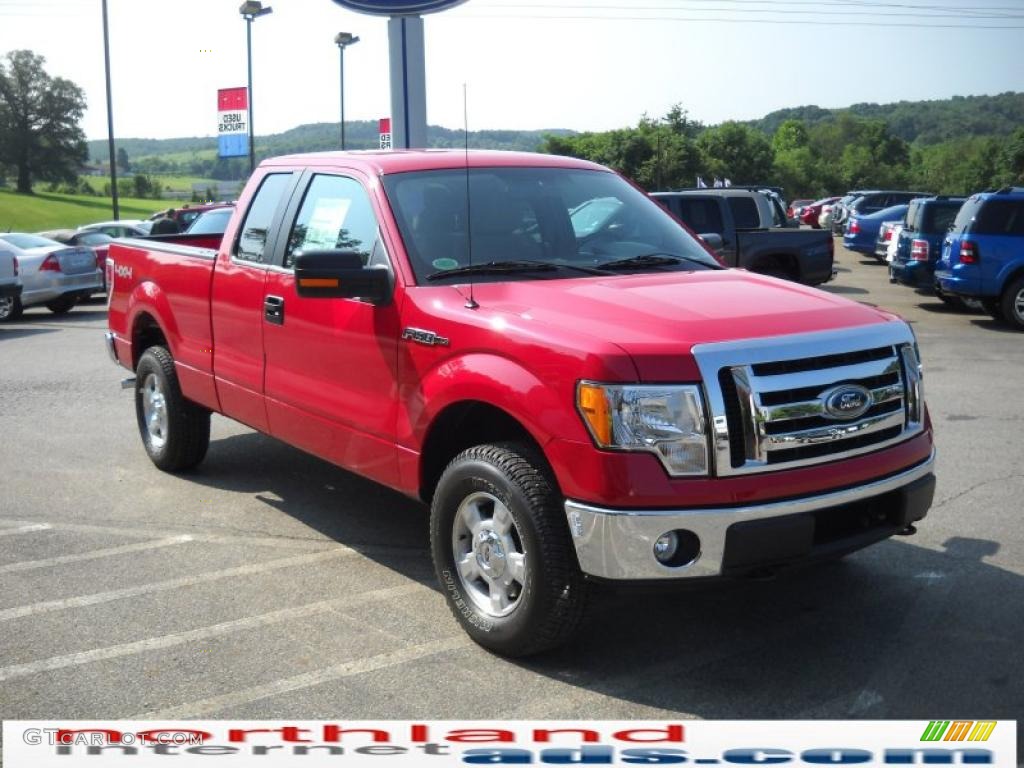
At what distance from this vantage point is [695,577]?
13.0 feet

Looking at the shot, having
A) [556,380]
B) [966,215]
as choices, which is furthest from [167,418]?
[966,215]

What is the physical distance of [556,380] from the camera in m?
4.07

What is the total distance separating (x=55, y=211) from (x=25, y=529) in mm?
87801

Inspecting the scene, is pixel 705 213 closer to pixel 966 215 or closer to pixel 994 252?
pixel 966 215

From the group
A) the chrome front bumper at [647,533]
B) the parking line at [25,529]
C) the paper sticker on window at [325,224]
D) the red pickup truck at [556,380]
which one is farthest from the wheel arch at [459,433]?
the parking line at [25,529]

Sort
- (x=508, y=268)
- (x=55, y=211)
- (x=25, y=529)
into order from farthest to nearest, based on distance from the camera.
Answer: (x=55, y=211), (x=25, y=529), (x=508, y=268)

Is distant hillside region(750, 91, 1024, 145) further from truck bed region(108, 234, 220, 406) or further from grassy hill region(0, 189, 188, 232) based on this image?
truck bed region(108, 234, 220, 406)

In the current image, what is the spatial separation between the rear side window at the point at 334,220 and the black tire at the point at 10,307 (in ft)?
43.3

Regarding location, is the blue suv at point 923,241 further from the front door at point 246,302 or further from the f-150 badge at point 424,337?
the f-150 badge at point 424,337

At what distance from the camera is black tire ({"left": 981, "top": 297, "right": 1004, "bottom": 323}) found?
50.3 feet

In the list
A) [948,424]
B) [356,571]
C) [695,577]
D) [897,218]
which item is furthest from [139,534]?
[897,218]

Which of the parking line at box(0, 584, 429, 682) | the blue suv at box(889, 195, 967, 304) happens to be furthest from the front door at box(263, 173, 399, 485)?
the blue suv at box(889, 195, 967, 304)

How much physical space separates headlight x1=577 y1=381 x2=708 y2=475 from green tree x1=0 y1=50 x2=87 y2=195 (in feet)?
379

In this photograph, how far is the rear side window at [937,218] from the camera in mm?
17844
